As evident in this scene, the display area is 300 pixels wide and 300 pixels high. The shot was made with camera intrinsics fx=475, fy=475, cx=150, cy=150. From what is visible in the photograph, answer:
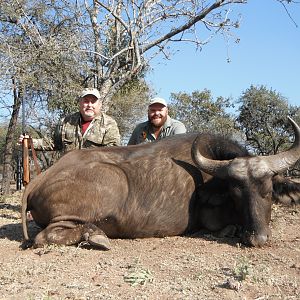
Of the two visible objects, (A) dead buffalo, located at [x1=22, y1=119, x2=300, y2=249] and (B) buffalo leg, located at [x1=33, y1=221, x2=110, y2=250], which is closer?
(B) buffalo leg, located at [x1=33, y1=221, x2=110, y2=250]

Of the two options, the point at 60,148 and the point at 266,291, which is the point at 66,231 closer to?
the point at 266,291

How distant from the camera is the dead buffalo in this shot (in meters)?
5.07

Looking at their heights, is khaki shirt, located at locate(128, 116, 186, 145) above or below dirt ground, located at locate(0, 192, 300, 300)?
above

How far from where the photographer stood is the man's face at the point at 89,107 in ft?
23.6

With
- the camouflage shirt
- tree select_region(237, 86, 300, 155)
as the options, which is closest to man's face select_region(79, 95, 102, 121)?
the camouflage shirt

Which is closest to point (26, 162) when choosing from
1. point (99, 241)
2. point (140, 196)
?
point (140, 196)

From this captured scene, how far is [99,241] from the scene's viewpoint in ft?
15.9

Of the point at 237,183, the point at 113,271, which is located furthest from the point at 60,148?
the point at 113,271

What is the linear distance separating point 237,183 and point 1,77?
322 inches

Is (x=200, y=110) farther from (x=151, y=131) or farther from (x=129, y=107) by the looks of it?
(x=151, y=131)

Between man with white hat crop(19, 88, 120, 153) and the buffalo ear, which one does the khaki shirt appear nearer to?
man with white hat crop(19, 88, 120, 153)

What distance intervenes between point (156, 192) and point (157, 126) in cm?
232

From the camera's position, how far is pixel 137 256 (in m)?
4.57

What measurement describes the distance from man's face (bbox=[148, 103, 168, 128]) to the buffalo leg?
287cm
